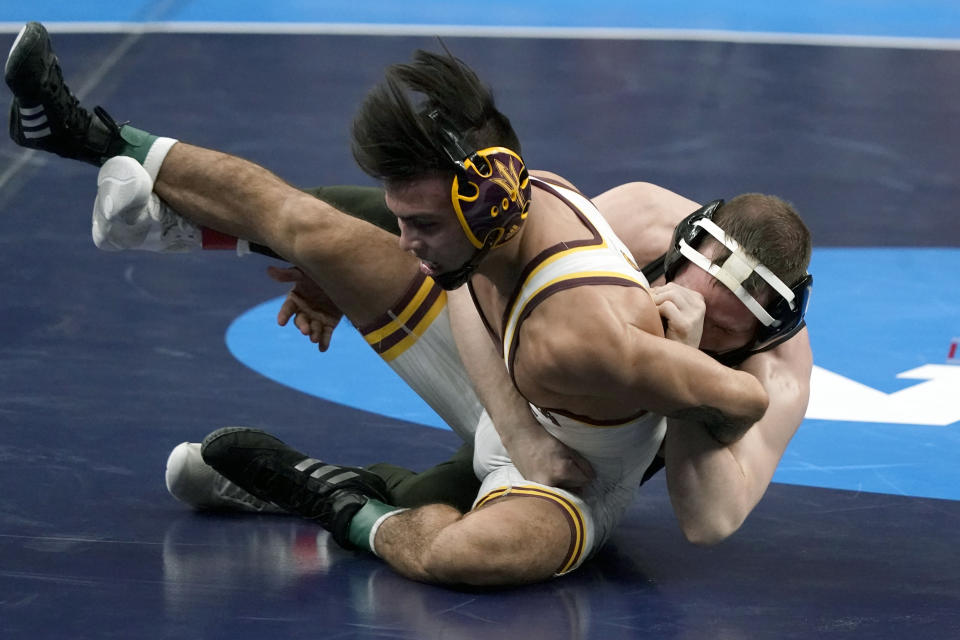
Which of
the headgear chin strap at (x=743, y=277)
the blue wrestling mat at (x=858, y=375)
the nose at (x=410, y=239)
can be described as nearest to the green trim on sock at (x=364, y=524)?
the nose at (x=410, y=239)

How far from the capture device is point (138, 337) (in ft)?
18.2

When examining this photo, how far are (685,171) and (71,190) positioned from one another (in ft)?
9.60

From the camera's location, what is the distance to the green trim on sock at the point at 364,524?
393cm

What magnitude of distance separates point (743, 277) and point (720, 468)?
0.45 meters

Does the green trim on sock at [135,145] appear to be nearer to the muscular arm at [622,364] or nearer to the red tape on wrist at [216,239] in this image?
the red tape on wrist at [216,239]

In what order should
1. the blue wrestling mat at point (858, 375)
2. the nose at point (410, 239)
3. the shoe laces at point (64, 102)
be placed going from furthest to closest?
1. the blue wrestling mat at point (858, 375)
2. the shoe laces at point (64, 102)
3. the nose at point (410, 239)

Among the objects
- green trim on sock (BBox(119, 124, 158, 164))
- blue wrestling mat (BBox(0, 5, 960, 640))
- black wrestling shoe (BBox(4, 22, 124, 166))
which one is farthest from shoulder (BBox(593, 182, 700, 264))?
black wrestling shoe (BBox(4, 22, 124, 166))

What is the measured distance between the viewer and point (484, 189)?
332 cm

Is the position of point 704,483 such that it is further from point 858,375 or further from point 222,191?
point 858,375

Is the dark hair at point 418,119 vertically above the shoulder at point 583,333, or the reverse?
the dark hair at point 418,119

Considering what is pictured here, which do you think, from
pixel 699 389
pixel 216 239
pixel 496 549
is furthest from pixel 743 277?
pixel 216 239

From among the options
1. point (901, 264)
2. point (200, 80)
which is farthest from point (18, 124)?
point (200, 80)

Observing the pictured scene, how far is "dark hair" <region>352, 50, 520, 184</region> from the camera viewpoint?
332cm

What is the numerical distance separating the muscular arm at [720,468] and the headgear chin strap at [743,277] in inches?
5.4
